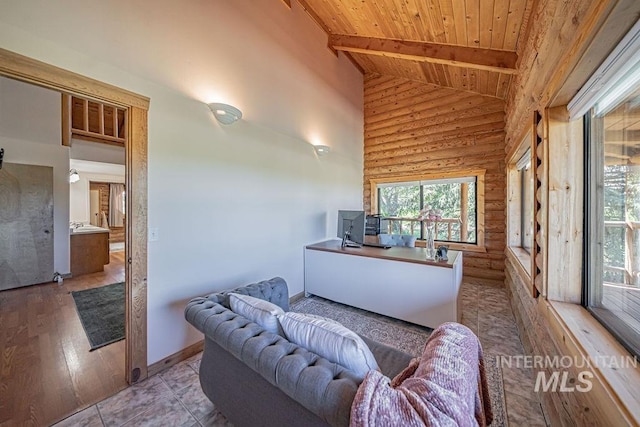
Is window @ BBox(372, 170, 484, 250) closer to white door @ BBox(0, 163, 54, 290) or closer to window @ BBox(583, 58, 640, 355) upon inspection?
window @ BBox(583, 58, 640, 355)

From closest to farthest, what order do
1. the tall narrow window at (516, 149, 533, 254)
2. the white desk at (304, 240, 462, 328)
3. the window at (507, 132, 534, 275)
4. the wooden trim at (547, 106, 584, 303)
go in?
the wooden trim at (547, 106, 584, 303) → the white desk at (304, 240, 462, 328) → the tall narrow window at (516, 149, 533, 254) → the window at (507, 132, 534, 275)

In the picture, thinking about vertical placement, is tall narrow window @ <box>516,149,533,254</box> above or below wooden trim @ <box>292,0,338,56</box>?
below

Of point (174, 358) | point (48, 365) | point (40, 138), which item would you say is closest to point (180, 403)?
point (174, 358)

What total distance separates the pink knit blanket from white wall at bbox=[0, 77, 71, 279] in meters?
5.96

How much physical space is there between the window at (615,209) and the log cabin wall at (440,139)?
2936 mm

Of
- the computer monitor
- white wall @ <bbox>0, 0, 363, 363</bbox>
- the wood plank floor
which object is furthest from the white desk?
the wood plank floor

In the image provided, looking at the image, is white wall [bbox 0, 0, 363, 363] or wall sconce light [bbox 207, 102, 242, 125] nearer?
white wall [bbox 0, 0, 363, 363]

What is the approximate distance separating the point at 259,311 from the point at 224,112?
196 centimetres

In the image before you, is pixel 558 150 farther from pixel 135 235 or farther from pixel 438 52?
pixel 135 235

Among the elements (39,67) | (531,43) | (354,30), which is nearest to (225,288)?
(39,67)

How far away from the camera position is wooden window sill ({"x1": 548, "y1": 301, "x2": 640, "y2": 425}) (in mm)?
823

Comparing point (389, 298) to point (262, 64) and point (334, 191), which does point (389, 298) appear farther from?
point (262, 64)

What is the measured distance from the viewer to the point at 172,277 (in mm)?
2119

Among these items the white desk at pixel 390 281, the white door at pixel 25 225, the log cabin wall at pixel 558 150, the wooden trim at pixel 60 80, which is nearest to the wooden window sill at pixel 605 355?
the log cabin wall at pixel 558 150
